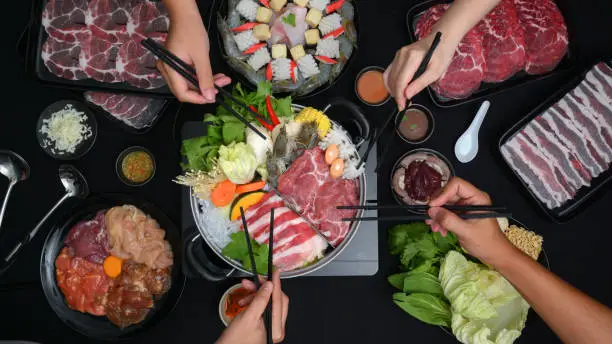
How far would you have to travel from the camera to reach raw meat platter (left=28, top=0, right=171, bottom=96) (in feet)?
8.37

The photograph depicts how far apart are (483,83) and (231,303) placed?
6.53 feet

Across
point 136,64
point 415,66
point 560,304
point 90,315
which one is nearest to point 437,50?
point 415,66

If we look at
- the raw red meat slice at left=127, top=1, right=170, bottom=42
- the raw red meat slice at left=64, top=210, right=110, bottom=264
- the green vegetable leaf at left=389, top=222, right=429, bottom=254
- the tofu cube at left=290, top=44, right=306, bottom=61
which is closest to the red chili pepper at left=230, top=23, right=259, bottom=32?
the tofu cube at left=290, top=44, right=306, bottom=61

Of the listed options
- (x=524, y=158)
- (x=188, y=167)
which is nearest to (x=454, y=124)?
(x=524, y=158)

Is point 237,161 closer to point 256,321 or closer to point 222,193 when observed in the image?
point 222,193

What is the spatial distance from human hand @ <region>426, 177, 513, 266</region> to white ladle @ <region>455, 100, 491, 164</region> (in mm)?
576

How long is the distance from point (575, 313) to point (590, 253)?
83 cm

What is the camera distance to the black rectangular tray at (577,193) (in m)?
2.60

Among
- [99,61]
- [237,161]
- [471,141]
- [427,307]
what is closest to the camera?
[237,161]

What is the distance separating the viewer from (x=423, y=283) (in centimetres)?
246

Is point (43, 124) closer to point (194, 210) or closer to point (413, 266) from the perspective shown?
point (194, 210)

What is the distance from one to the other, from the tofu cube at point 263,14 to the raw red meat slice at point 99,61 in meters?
0.85

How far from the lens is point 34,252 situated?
2.69 m

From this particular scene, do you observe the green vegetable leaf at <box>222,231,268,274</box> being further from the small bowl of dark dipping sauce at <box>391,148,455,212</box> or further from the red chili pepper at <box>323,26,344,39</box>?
the red chili pepper at <box>323,26,344,39</box>
